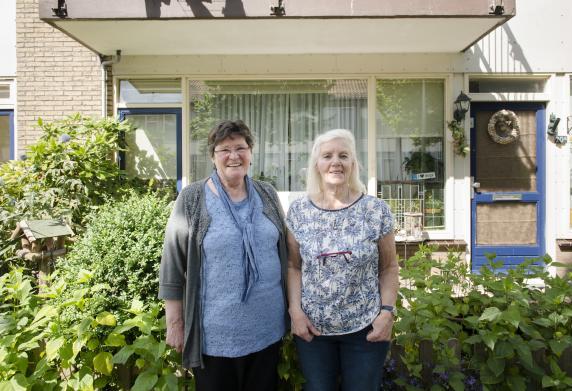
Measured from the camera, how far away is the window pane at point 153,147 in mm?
6789

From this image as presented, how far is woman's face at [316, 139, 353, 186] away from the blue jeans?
725mm

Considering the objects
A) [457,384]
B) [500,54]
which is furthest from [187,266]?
[500,54]

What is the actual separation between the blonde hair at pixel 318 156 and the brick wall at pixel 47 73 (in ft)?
18.4

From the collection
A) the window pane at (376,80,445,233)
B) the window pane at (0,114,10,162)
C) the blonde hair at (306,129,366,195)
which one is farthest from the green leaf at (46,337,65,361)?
the window pane at (0,114,10,162)

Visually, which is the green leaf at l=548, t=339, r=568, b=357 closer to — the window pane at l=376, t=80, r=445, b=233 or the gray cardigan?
the gray cardigan

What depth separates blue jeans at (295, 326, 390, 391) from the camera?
2090 mm

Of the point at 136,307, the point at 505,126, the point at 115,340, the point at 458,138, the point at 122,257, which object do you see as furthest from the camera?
the point at 505,126

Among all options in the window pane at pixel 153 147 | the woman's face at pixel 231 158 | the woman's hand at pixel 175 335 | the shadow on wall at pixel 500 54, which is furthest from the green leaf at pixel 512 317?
the window pane at pixel 153 147

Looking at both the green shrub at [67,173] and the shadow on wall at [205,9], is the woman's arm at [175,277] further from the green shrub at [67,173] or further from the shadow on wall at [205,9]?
the shadow on wall at [205,9]

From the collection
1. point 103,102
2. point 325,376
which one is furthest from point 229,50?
point 325,376

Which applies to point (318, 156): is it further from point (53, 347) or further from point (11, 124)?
point (11, 124)

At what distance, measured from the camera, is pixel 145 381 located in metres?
2.22

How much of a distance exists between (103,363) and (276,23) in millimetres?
4254

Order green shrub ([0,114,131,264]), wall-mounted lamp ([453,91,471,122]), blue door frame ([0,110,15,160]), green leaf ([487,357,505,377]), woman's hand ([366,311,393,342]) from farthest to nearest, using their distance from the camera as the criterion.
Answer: blue door frame ([0,110,15,160]) → wall-mounted lamp ([453,91,471,122]) → green shrub ([0,114,131,264]) → green leaf ([487,357,505,377]) → woman's hand ([366,311,393,342])
